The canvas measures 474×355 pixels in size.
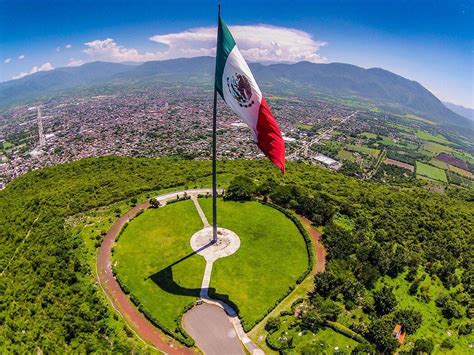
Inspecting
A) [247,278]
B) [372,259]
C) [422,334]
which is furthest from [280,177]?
[422,334]

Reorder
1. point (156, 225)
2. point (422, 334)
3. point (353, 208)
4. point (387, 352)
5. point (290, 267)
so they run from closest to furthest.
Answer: point (387, 352) → point (422, 334) → point (290, 267) → point (156, 225) → point (353, 208)

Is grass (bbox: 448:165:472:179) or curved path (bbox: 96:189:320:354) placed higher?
curved path (bbox: 96:189:320:354)

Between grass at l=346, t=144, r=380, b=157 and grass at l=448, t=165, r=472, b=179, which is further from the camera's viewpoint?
grass at l=346, t=144, r=380, b=157

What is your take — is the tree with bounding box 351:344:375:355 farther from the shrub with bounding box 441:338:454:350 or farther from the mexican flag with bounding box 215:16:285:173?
the mexican flag with bounding box 215:16:285:173

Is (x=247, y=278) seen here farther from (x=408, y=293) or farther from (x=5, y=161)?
(x=5, y=161)

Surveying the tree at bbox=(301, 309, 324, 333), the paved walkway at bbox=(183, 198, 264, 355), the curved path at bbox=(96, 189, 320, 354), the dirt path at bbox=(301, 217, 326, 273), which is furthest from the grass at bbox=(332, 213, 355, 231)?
the paved walkway at bbox=(183, 198, 264, 355)
